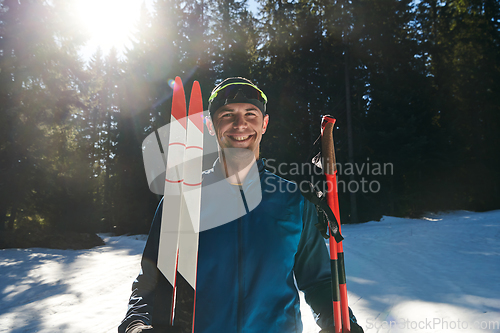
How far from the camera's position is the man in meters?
1.30

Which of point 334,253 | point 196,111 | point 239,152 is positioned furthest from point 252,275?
point 196,111

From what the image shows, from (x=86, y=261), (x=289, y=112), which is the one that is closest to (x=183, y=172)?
(x=86, y=261)

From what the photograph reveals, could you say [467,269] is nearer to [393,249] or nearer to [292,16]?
[393,249]

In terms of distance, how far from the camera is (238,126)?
1695 mm

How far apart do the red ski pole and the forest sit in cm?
1644

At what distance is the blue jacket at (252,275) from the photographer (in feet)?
4.27

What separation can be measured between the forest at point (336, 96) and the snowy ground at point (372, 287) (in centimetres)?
949

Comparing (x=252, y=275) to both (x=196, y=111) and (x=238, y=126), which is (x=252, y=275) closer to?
(x=238, y=126)

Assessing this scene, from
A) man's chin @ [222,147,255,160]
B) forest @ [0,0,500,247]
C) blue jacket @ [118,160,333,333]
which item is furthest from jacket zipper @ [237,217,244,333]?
forest @ [0,0,500,247]

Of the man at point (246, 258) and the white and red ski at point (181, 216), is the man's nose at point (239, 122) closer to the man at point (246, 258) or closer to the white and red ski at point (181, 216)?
the man at point (246, 258)

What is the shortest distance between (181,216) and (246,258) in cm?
37

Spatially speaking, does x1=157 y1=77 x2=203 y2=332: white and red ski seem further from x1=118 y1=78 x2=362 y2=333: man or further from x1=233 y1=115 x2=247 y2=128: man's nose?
x1=233 y1=115 x2=247 y2=128: man's nose

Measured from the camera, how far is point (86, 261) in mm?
8523

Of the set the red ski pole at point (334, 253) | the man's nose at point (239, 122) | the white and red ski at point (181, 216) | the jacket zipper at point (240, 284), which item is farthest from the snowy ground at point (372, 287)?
the man's nose at point (239, 122)
